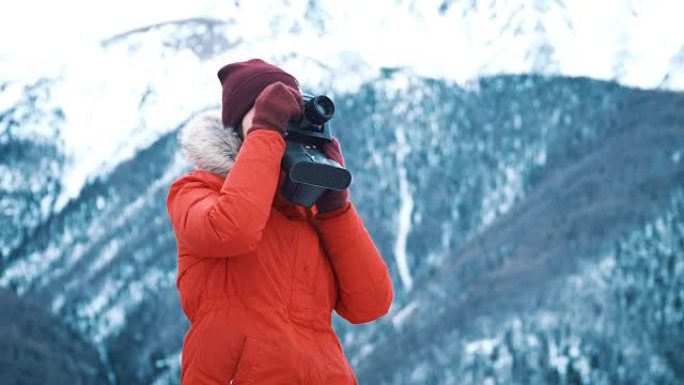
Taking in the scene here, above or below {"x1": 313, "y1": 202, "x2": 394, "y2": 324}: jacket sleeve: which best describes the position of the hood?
above

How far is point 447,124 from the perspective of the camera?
2114 inches

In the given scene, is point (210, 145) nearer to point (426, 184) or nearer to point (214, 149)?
point (214, 149)

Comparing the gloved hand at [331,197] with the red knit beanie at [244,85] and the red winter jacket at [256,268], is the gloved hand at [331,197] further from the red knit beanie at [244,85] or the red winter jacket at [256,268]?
the red knit beanie at [244,85]

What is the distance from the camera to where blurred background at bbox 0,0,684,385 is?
1500 inches

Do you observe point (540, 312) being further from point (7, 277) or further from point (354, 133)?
point (7, 277)

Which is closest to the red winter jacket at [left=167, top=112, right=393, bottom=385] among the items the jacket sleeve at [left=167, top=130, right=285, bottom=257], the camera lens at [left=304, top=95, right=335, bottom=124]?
the jacket sleeve at [left=167, top=130, right=285, bottom=257]

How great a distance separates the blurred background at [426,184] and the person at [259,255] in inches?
1338

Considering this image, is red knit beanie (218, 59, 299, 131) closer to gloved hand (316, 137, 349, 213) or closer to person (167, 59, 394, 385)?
person (167, 59, 394, 385)

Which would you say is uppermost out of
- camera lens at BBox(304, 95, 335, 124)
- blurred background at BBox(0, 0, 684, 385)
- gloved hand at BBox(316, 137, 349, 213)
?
camera lens at BBox(304, 95, 335, 124)

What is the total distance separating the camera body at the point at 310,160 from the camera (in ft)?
5.47

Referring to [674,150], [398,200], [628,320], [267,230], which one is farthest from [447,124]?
[267,230]

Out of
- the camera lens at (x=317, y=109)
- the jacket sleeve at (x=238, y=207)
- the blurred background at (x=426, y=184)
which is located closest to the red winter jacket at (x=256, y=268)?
the jacket sleeve at (x=238, y=207)

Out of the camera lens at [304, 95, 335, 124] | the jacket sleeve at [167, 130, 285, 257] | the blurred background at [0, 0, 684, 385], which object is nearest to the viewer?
the jacket sleeve at [167, 130, 285, 257]

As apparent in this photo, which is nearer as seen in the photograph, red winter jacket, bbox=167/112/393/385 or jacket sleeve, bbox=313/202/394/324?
red winter jacket, bbox=167/112/393/385
